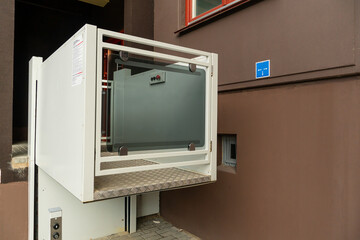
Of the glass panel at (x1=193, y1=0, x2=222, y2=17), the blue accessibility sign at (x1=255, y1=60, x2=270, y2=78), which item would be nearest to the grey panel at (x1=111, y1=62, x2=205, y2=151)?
the blue accessibility sign at (x1=255, y1=60, x2=270, y2=78)

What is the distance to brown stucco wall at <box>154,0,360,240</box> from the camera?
188 centimetres

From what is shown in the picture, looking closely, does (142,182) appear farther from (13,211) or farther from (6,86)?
(6,86)

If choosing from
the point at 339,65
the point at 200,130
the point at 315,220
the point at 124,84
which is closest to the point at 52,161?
the point at 124,84

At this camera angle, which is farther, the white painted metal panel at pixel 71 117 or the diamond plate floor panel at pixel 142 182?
the diamond plate floor panel at pixel 142 182

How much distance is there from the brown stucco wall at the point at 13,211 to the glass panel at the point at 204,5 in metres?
2.78

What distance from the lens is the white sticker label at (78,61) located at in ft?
4.89

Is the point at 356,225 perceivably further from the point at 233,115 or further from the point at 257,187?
the point at 233,115

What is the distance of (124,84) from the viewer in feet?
5.50

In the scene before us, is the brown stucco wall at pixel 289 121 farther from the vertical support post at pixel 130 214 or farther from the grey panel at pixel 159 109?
the vertical support post at pixel 130 214

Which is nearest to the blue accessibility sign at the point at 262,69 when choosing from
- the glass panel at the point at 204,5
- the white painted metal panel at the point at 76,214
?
the glass panel at the point at 204,5

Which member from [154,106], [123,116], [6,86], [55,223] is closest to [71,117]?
[123,116]

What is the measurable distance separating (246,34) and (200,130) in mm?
1179

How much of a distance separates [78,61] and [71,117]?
0.34 m

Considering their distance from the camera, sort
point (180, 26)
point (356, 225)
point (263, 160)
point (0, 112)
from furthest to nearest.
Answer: point (180, 26) → point (0, 112) → point (263, 160) → point (356, 225)
